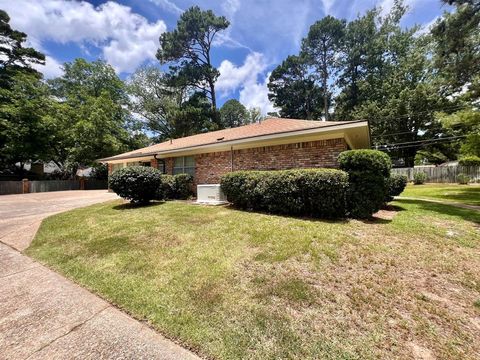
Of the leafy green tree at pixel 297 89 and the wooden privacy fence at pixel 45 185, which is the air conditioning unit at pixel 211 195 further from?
the leafy green tree at pixel 297 89

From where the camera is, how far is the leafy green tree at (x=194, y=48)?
26.8 meters

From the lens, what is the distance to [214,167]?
1127 centimetres

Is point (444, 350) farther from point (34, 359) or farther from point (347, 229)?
point (34, 359)

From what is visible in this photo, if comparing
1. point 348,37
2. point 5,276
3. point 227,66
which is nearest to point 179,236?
point 5,276

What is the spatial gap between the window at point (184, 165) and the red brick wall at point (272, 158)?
0.35 metres

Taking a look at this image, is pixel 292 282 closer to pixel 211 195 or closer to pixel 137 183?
pixel 211 195

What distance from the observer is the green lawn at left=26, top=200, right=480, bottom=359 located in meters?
2.36

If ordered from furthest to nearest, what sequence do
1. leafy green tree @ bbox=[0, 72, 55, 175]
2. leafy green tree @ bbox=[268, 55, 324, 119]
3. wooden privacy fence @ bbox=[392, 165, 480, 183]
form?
leafy green tree @ bbox=[268, 55, 324, 119], wooden privacy fence @ bbox=[392, 165, 480, 183], leafy green tree @ bbox=[0, 72, 55, 175]

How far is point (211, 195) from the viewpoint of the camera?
9539 mm

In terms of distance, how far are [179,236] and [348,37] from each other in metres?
38.0

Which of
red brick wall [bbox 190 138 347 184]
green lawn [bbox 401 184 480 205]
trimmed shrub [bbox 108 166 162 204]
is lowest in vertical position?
green lawn [bbox 401 184 480 205]

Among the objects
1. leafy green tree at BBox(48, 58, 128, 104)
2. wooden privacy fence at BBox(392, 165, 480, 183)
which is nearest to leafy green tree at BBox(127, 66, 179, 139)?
leafy green tree at BBox(48, 58, 128, 104)

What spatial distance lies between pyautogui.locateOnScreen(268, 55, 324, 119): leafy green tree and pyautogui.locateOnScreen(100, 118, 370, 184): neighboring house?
1010 inches

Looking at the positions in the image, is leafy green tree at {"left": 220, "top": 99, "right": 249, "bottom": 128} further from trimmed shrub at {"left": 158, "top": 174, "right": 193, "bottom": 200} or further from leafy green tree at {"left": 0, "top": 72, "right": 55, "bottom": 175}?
trimmed shrub at {"left": 158, "top": 174, "right": 193, "bottom": 200}
